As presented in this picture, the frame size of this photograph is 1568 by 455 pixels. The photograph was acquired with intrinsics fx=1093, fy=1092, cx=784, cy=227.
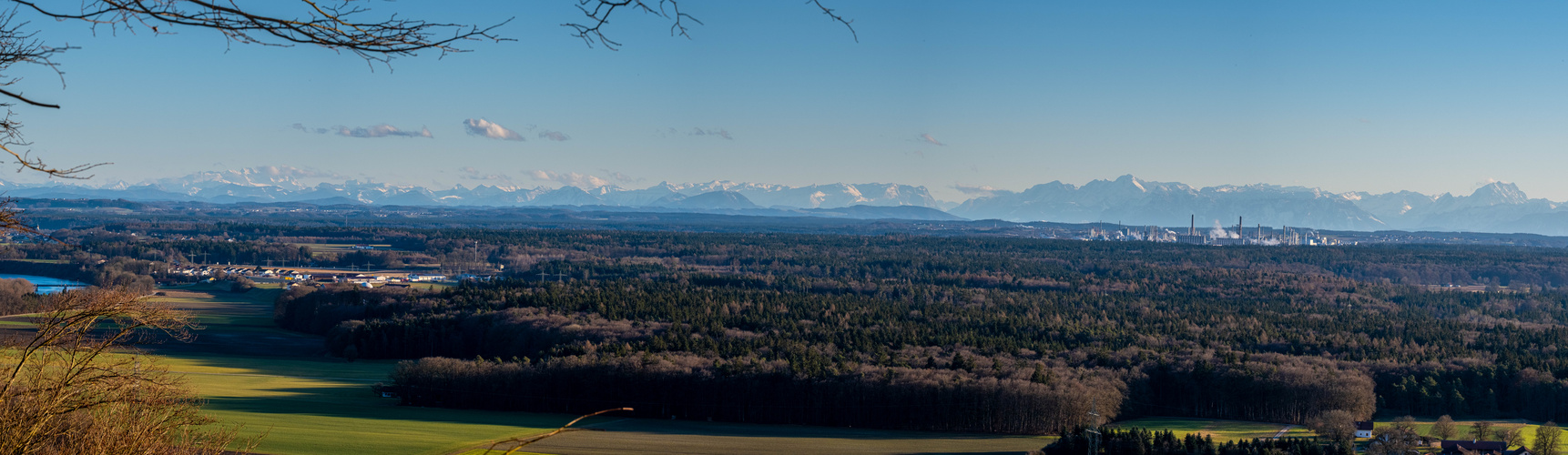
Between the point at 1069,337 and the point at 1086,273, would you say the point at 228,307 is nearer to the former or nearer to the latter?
the point at 1069,337

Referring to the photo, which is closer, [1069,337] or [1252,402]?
[1252,402]

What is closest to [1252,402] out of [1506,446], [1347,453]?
[1506,446]

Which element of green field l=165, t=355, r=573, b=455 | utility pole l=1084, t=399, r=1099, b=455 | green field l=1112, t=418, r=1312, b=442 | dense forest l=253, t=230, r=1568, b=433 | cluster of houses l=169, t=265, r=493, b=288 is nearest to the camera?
utility pole l=1084, t=399, r=1099, b=455

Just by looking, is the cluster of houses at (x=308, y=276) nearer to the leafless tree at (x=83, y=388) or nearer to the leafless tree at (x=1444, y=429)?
the leafless tree at (x=1444, y=429)

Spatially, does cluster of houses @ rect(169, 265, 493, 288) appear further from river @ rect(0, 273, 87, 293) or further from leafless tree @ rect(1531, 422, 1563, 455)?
leafless tree @ rect(1531, 422, 1563, 455)

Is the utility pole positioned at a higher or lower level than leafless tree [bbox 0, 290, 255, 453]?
lower

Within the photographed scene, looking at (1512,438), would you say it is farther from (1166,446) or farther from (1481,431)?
(1166,446)

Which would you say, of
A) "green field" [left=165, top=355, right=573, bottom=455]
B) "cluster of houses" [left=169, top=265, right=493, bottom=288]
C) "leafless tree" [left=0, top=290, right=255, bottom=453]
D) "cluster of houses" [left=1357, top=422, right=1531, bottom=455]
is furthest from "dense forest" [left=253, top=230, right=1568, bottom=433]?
"leafless tree" [left=0, top=290, right=255, bottom=453]

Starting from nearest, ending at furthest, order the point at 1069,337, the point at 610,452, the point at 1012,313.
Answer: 1. the point at 610,452
2. the point at 1069,337
3. the point at 1012,313

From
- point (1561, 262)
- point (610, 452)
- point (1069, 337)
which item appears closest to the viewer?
point (610, 452)

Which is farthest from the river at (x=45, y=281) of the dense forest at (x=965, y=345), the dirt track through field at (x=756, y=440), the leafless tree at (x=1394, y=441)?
the leafless tree at (x=1394, y=441)

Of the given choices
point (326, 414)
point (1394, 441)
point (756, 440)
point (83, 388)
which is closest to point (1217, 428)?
point (1394, 441)
